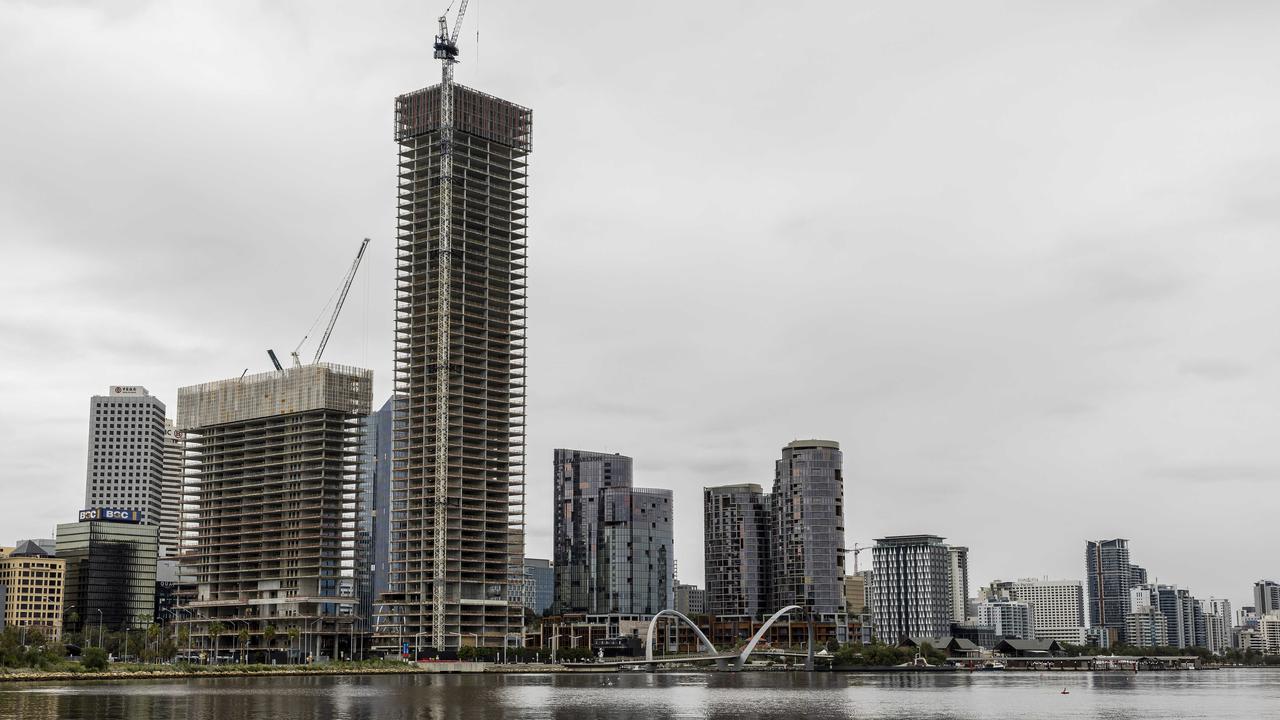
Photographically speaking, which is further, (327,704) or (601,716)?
(327,704)

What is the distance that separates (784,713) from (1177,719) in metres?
41.8

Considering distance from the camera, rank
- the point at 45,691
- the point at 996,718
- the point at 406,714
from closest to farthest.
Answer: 1. the point at 406,714
2. the point at 996,718
3. the point at 45,691

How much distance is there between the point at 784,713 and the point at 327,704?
164ft

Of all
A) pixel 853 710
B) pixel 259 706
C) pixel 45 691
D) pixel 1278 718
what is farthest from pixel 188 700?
pixel 1278 718

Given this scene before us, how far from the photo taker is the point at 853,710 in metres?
170

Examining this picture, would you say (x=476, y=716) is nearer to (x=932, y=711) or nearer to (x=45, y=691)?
(x=932, y=711)

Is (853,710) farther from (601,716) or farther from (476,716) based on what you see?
(476,716)

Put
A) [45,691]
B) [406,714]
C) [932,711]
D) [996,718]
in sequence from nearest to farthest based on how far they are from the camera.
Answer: [406,714] < [996,718] < [932,711] < [45,691]

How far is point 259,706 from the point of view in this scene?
155625mm

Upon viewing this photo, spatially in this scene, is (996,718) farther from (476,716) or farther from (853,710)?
(476,716)

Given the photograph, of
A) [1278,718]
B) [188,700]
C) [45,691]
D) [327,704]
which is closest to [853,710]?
[1278,718]

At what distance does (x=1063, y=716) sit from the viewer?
162500mm

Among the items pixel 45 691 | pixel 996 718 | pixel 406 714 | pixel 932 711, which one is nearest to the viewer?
pixel 406 714

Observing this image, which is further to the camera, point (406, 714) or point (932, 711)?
point (932, 711)
